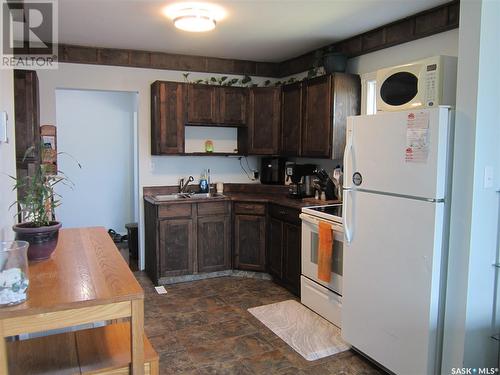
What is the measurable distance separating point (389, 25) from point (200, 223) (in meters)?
2.77

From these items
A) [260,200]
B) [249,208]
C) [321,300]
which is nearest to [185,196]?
[249,208]

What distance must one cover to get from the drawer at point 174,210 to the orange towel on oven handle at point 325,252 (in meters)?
1.70

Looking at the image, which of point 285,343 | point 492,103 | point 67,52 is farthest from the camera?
point 67,52

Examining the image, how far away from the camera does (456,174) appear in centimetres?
229

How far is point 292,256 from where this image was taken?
4.11 meters

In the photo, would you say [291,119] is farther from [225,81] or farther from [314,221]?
[314,221]

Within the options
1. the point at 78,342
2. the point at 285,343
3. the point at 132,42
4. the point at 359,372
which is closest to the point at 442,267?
the point at 359,372

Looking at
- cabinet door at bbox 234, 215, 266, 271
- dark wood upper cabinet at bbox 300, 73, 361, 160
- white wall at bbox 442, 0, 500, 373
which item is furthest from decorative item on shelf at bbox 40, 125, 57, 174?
white wall at bbox 442, 0, 500, 373

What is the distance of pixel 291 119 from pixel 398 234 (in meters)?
2.41

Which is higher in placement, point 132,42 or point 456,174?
point 132,42

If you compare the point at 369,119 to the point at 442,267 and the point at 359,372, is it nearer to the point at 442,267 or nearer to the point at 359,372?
the point at 442,267

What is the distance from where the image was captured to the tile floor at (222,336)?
2.80 meters

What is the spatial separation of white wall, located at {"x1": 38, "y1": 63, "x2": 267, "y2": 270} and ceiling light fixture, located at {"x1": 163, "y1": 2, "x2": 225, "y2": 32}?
1.49m

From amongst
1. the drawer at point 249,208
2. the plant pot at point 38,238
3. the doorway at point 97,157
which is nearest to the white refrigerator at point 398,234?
the drawer at point 249,208
